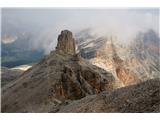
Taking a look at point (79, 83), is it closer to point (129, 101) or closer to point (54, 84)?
point (54, 84)

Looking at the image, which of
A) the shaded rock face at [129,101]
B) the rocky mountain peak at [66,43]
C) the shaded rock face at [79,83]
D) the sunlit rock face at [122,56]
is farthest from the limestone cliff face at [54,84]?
the sunlit rock face at [122,56]

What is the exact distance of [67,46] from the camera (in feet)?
190

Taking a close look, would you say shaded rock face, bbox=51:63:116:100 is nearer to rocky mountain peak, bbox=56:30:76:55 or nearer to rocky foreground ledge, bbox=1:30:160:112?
rocky foreground ledge, bbox=1:30:160:112

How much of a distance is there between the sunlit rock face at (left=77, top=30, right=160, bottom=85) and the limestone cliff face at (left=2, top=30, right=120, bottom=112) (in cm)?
3519

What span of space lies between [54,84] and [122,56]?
80950 mm

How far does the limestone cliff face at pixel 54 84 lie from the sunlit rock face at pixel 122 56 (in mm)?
35191

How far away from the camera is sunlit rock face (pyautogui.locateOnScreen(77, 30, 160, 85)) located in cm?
9490

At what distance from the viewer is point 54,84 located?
40.7 meters

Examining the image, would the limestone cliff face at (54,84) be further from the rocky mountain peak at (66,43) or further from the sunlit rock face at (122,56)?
the sunlit rock face at (122,56)

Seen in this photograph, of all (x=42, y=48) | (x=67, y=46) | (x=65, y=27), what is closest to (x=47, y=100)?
(x=67, y=46)

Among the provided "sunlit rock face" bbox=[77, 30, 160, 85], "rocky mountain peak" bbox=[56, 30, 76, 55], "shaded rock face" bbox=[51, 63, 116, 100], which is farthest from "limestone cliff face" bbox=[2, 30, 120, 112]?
"sunlit rock face" bbox=[77, 30, 160, 85]

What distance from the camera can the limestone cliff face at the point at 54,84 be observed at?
123 feet
